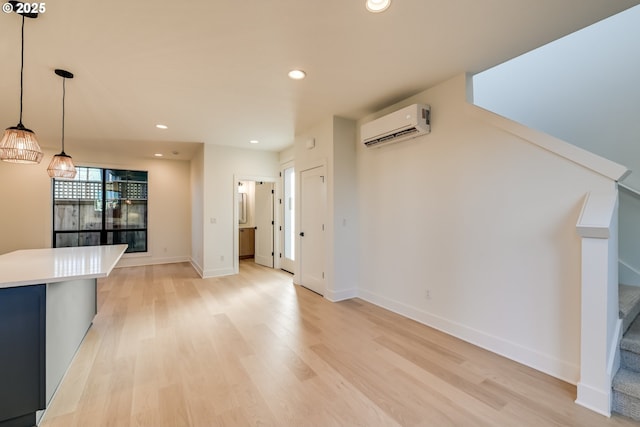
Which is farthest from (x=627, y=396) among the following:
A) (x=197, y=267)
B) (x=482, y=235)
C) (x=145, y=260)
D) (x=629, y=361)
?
(x=145, y=260)

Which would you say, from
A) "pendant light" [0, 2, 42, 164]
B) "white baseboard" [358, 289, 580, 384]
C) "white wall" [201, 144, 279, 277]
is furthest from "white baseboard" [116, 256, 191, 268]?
"white baseboard" [358, 289, 580, 384]

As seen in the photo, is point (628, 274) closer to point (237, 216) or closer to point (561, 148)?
point (561, 148)

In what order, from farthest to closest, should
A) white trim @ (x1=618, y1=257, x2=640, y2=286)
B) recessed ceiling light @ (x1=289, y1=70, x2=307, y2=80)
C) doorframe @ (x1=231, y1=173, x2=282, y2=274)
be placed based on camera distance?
doorframe @ (x1=231, y1=173, x2=282, y2=274) < recessed ceiling light @ (x1=289, y1=70, x2=307, y2=80) < white trim @ (x1=618, y1=257, x2=640, y2=286)

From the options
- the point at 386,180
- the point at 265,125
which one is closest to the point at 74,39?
the point at 265,125

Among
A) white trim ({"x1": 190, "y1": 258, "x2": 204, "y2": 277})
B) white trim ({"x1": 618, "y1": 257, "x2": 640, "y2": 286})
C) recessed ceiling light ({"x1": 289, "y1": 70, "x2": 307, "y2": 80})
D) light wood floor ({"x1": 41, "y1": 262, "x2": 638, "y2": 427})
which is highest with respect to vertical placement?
recessed ceiling light ({"x1": 289, "y1": 70, "x2": 307, "y2": 80})

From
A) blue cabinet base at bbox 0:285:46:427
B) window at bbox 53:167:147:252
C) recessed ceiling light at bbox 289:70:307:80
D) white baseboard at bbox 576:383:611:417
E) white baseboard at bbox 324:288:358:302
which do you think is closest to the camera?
blue cabinet base at bbox 0:285:46:427

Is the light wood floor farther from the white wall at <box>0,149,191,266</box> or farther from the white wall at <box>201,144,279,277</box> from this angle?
the white wall at <box>0,149,191,266</box>

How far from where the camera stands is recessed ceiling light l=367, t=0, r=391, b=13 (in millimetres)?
1745

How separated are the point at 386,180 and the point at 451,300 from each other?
5.27ft

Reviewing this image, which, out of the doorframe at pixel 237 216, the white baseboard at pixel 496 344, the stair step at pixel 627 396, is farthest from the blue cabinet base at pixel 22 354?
the doorframe at pixel 237 216

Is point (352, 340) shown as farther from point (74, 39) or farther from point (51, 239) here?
point (51, 239)

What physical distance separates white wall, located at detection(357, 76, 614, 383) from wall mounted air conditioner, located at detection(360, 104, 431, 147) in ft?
0.39

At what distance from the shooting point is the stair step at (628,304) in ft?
6.57

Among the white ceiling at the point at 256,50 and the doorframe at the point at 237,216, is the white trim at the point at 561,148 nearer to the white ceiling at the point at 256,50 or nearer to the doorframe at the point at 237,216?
the white ceiling at the point at 256,50
